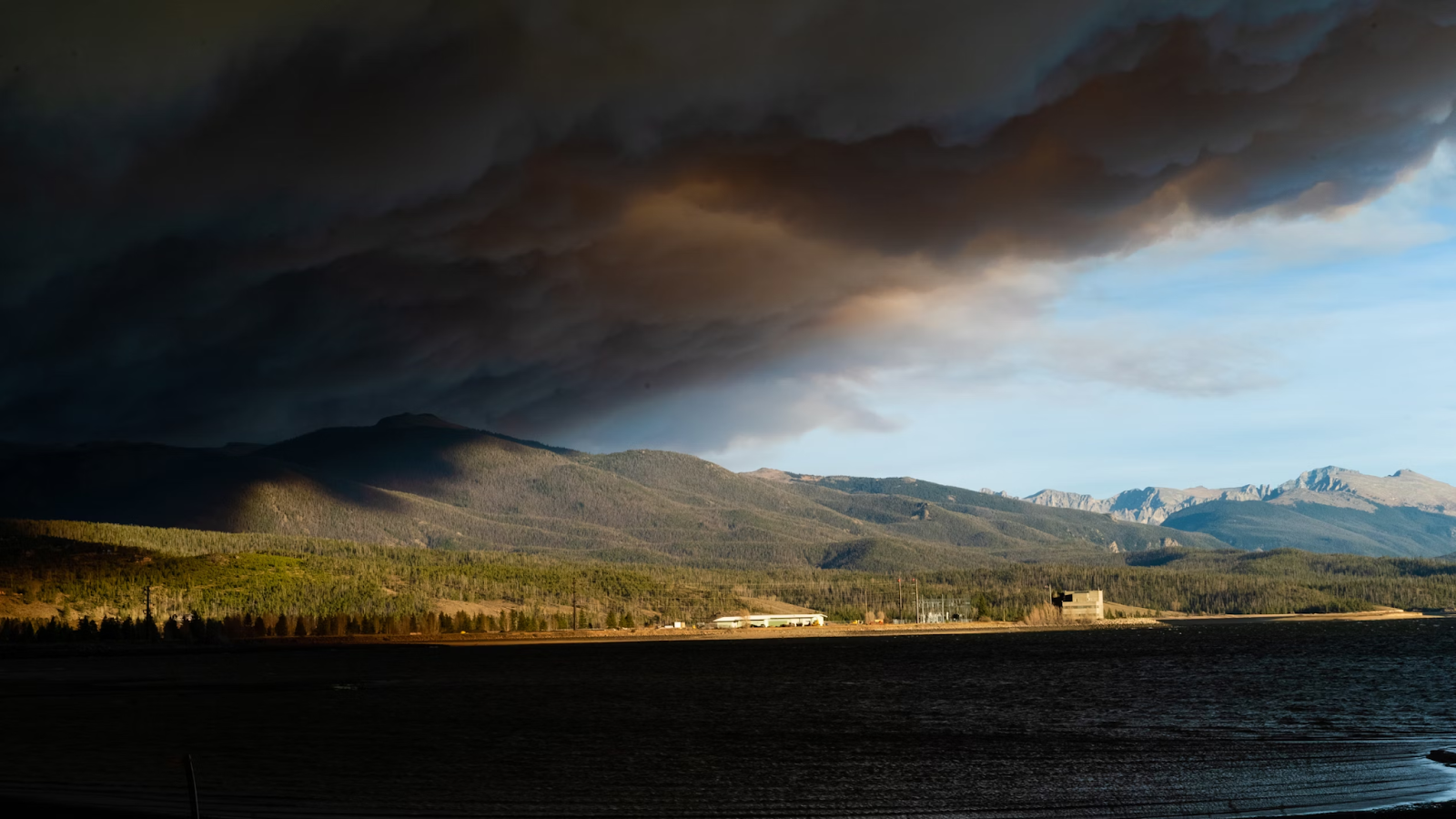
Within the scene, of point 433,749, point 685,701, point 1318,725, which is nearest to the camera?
point 433,749

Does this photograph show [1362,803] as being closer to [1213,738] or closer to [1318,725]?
[1213,738]

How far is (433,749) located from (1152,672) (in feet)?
349

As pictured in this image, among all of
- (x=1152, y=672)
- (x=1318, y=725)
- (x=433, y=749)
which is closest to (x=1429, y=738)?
(x=1318, y=725)

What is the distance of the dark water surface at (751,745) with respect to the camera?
154ft

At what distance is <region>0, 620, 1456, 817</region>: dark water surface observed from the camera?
47.1m

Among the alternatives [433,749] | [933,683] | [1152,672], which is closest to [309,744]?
[433,749]

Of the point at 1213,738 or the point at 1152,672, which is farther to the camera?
the point at 1152,672

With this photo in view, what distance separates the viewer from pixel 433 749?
220 feet

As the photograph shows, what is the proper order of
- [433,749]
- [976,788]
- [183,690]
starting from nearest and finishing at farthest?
[976,788] < [433,749] < [183,690]

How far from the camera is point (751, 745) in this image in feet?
226

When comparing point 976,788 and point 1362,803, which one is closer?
point 1362,803

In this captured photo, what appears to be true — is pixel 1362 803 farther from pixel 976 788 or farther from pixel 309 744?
pixel 309 744

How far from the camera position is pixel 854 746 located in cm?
6738

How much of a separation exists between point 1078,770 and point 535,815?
2593cm
